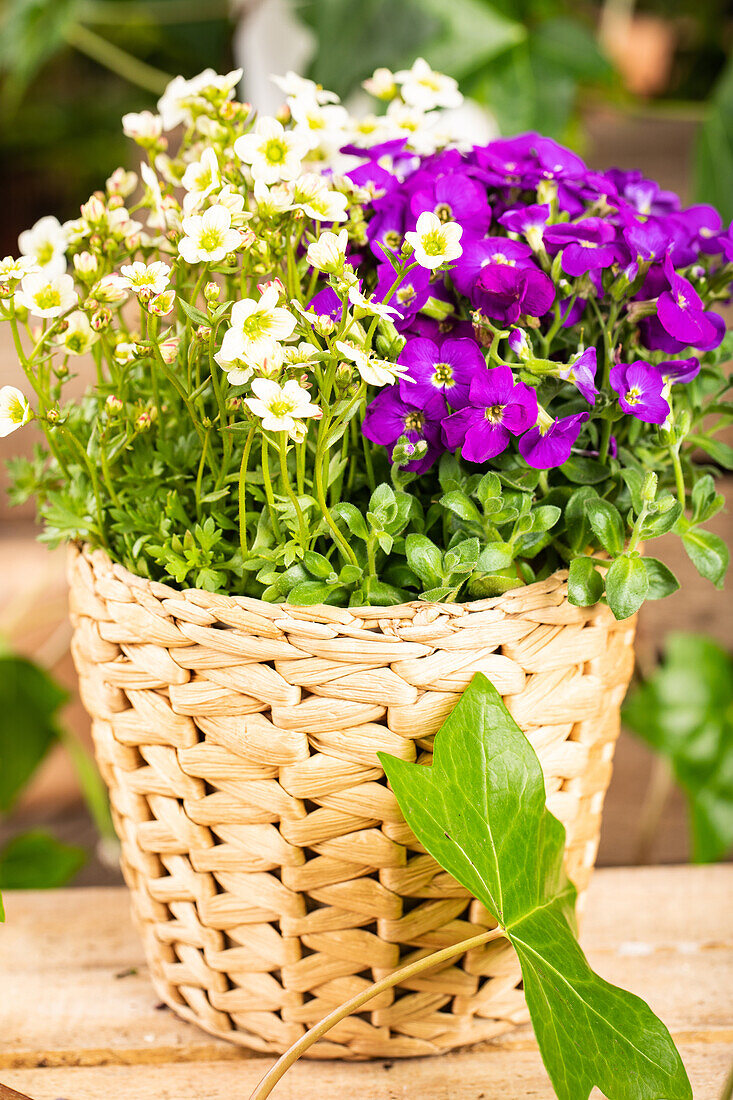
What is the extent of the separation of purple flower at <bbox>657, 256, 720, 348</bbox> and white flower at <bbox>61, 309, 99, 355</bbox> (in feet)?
0.90

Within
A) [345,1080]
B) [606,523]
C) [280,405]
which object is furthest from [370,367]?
[345,1080]

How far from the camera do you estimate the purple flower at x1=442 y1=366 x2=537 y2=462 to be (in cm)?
42

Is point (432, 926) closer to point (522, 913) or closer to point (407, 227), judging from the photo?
point (522, 913)

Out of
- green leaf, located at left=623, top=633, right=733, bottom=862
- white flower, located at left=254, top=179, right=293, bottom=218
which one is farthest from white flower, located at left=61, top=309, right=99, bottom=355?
green leaf, located at left=623, top=633, right=733, bottom=862

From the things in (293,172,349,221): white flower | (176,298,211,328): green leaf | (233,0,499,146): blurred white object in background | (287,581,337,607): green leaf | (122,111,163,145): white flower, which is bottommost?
(287,581,337,607): green leaf

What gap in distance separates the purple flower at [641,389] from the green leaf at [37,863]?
0.72 m

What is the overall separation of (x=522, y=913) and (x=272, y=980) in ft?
0.48

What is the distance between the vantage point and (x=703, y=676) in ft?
3.36

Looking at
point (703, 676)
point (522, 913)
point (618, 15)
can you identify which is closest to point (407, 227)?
point (522, 913)

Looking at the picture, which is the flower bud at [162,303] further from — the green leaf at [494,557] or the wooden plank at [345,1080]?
the wooden plank at [345,1080]

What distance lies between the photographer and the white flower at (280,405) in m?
0.38

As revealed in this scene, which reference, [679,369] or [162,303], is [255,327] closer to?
[162,303]

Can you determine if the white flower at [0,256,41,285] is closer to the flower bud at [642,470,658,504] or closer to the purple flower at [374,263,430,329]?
the purple flower at [374,263,430,329]

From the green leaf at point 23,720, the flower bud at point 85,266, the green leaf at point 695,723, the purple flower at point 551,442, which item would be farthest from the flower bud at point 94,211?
the green leaf at point 695,723
